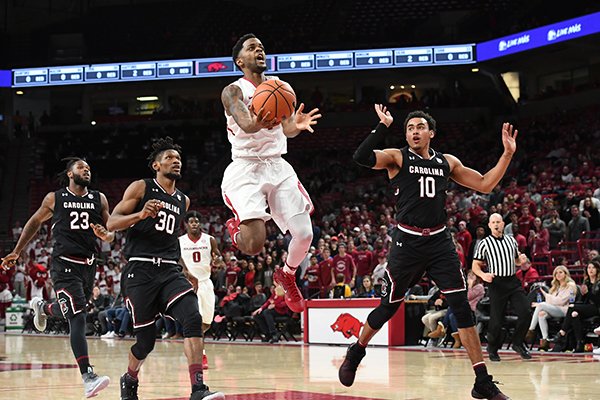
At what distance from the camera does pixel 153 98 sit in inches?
1464

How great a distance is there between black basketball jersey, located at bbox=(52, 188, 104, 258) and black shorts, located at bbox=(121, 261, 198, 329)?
1.93 m

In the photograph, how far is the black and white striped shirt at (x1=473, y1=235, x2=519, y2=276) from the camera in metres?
11.6

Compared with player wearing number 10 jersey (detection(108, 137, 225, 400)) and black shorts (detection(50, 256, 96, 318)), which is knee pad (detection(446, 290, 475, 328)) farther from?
black shorts (detection(50, 256, 96, 318))

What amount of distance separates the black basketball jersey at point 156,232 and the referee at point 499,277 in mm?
5685

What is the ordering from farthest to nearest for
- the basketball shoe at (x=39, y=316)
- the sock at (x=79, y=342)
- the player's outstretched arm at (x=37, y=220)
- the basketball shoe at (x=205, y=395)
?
the basketball shoe at (x=39, y=316) → the player's outstretched arm at (x=37, y=220) → the sock at (x=79, y=342) → the basketball shoe at (x=205, y=395)

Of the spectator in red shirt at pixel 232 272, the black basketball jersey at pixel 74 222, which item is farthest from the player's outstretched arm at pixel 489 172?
the spectator in red shirt at pixel 232 272

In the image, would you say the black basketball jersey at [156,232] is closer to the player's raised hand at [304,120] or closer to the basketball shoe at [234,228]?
the basketball shoe at [234,228]

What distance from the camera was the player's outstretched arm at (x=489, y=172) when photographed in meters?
7.10

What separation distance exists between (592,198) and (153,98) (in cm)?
2354

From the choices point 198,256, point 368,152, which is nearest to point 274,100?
point 368,152

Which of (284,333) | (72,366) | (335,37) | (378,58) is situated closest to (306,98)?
(335,37)

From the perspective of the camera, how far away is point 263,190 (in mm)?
6887

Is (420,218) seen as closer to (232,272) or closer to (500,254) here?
(500,254)

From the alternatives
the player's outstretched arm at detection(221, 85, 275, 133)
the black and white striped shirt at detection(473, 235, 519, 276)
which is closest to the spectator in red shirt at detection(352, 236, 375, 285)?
the black and white striped shirt at detection(473, 235, 519, 276)
